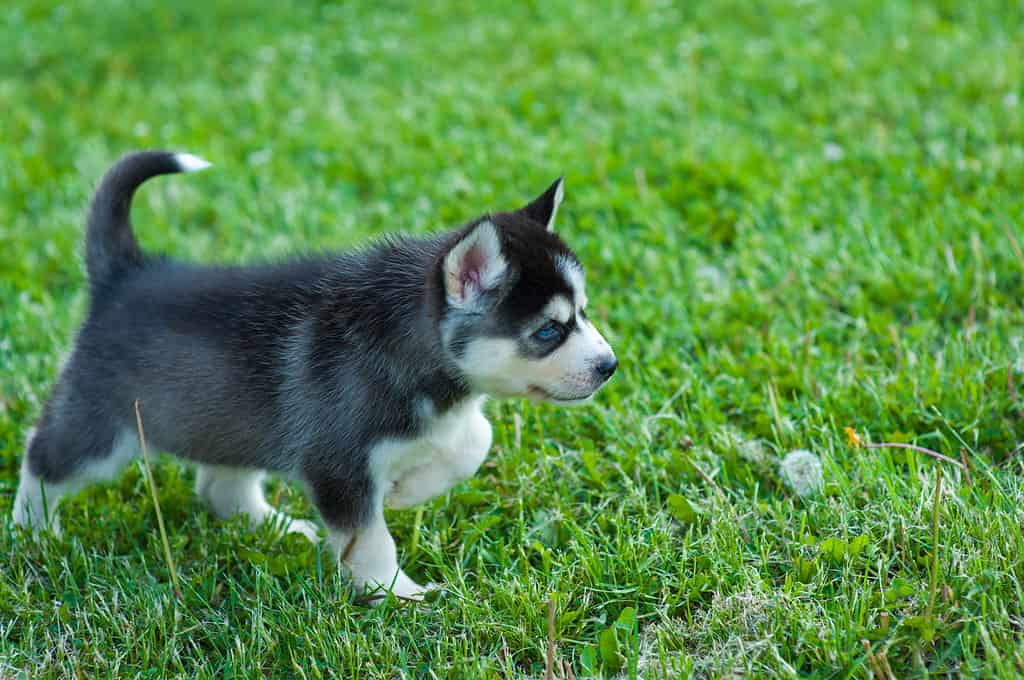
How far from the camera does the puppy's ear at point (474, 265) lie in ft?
10.6

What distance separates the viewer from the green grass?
10.9 feet

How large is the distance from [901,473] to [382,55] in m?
5.78

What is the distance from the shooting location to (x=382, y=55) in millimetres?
8289

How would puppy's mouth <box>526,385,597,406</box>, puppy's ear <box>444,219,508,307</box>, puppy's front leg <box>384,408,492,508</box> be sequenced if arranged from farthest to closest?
puppy's front leg <box>384,408,492,508</box>
puppy's mouth <box>526,385,597,406</box>
puppy's ear <box>444,219,508,307</box>

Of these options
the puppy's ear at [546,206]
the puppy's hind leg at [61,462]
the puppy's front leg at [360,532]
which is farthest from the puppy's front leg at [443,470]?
the puppy's hind leg at [61,462]

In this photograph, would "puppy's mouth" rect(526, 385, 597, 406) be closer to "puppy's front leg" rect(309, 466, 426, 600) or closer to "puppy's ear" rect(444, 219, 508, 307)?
"puppy's ear" rect(444, 219, 508, 307)

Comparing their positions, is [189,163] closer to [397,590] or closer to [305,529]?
[305,529]

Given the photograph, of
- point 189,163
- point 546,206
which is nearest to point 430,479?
point 546,206

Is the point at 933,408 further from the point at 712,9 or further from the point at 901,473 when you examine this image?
the point at 712,9

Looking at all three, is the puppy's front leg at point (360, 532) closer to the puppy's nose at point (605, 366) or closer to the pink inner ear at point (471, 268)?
the pink inner ear at point (471, 268)

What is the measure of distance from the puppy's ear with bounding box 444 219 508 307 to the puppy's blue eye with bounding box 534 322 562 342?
0.71 feet

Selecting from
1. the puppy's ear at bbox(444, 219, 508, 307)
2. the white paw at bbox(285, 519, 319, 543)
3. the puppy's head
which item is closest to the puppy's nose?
the puppy's head

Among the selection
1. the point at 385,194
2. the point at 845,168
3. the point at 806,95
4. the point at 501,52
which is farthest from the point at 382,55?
the point at 845,168

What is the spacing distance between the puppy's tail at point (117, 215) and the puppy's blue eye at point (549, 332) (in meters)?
1.57
